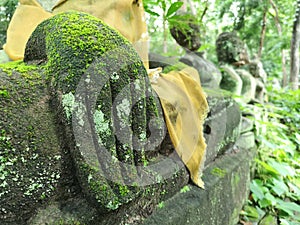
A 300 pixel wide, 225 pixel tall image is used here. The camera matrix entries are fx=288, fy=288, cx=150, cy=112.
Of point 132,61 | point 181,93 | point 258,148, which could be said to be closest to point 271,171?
point 258,148

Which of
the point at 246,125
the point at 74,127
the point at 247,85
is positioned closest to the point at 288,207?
the point at 246,125

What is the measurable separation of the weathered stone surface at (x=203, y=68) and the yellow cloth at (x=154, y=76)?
126 cm

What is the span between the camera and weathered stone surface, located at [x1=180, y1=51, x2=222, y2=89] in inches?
102

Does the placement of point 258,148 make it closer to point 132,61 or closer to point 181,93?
point 181,93

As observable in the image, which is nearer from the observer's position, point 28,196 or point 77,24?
point 28,196

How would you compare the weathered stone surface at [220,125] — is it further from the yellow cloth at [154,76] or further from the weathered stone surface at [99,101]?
the weathered stone surface at [99,101]

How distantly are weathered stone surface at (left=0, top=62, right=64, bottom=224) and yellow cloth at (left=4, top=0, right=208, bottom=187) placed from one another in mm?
518

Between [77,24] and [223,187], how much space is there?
3.59 ft

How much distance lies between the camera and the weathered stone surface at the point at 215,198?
1.09 metres

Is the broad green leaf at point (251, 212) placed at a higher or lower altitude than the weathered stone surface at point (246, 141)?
lower

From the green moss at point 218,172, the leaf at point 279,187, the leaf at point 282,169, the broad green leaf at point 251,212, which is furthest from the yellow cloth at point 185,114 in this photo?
the leaf at point 282,169

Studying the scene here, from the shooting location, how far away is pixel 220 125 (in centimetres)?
167

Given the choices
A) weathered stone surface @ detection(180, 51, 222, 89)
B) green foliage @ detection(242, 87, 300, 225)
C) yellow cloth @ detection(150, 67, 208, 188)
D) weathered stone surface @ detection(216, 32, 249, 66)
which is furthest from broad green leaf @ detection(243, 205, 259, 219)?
weathered stone surface @ detection(216, 32, 249, 66)

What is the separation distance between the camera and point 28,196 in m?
0.70
